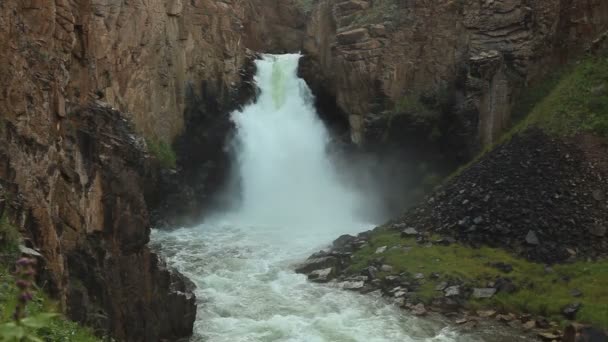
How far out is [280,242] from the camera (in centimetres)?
3164

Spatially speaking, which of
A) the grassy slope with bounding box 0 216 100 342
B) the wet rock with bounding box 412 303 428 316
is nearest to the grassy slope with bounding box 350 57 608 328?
the wet rock with bounding box 412 303 428 316

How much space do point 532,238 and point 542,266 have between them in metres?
1.62

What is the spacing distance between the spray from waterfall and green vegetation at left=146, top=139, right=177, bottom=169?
5.69 metres

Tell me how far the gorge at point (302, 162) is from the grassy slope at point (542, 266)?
0.33 ft

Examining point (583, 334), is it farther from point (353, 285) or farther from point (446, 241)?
point (446, 241)

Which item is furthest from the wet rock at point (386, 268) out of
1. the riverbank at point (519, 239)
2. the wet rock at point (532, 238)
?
the wet rock at point (532, 238)

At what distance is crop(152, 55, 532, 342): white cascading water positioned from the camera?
64.7 feet

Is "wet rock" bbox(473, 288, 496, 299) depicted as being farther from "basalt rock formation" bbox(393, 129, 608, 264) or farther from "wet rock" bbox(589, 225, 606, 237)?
"wet rock" bbox(589, 225, 606, 237)

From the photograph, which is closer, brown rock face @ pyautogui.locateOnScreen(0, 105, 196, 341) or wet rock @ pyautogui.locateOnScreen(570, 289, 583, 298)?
brown rock face @ pyautogui.locateOnScreen(0, 105, 196, 341)

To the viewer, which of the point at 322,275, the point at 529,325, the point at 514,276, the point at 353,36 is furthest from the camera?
the point at 353,36

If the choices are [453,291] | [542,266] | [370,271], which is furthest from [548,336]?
[370,271]

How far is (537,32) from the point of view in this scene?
113 ft

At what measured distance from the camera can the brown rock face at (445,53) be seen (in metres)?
34.3

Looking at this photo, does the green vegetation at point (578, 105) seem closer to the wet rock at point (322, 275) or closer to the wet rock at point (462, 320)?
the wet rock at point (462, 320)
